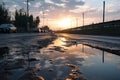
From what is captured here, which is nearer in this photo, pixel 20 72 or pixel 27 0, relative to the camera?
pixel 20 72

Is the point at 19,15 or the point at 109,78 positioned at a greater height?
the point at 19,15

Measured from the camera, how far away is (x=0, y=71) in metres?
6.83

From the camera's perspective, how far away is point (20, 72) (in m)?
6.77

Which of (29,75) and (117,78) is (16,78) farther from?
(117,78)

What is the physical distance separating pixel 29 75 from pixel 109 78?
2.06 m

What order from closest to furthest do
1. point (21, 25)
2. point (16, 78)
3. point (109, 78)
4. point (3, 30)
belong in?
1. point (16, 78)
2. point (109, 78)
3. point (3, 30)
4. point (21, 25)

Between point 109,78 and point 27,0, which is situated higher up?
point 27,0

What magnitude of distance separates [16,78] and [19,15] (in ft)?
312

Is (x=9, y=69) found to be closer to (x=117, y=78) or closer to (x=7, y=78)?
(x=7, y=78)

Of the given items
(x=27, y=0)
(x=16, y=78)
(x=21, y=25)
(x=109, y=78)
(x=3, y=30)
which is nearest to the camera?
(x=16, y=78)

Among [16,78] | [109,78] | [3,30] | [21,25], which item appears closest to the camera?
[16,78]

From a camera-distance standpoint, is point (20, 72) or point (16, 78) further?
point (20, 72)

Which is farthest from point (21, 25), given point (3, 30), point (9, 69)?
point (9, 69)

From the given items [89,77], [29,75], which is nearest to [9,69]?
[29,75]
